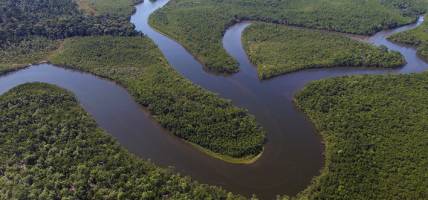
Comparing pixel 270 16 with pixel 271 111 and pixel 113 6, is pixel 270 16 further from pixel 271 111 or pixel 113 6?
pixel 113 6

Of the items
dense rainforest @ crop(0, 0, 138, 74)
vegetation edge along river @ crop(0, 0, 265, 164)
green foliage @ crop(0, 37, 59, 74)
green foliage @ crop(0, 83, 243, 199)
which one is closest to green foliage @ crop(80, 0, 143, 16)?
dense rainforest @ crop(0, 0, 138, 74)

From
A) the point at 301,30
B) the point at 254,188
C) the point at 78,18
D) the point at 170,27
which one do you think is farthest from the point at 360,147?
the point at 78,18

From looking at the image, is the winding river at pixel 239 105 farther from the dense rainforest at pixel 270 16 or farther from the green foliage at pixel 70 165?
the dense rainforest at pixel 270 16

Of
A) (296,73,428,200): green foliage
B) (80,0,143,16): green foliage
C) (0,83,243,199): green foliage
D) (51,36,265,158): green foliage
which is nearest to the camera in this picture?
(0,83,243,199): green foliage

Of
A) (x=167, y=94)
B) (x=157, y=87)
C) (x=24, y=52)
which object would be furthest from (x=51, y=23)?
(x=167, y=94)

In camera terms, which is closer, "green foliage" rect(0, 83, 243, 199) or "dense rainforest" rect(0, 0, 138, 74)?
"green foliage" rect(0, 83, 243, 199)

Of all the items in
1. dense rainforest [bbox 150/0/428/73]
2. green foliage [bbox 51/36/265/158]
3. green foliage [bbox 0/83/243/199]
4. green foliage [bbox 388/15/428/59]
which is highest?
dense rainforest [bbox 150/0/428/73]

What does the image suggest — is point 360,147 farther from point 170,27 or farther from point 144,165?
point 170,27

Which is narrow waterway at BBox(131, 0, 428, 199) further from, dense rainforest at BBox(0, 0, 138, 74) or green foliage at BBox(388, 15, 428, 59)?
dense rainforest at BBox(0, 0, 138, 74)
